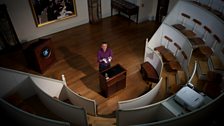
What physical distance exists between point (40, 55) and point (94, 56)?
7.02ft

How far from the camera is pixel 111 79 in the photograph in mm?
6355

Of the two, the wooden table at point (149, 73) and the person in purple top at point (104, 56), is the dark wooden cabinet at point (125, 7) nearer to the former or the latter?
the wooden table at point (149, 73)

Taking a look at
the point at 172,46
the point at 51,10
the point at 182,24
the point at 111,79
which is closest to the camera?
the point at 111,79

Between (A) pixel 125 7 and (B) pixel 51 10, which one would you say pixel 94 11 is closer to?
(A) pixel 125 7

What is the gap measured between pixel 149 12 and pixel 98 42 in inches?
133

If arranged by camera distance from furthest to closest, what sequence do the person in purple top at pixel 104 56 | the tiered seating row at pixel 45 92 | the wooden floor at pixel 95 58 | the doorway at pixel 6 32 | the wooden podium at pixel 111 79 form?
the doorway at pixel 6 32
the wooden floor at pixel 95 58
the person in purple top at pixel 104 56
the wooden podium at pixel 111 79
the tiered seating row at pixel 45 92

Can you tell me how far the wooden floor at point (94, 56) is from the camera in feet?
23.1

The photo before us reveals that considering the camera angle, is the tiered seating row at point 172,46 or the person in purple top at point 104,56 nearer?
the person in purple top at point 104,56

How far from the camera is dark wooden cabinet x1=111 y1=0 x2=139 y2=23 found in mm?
10307

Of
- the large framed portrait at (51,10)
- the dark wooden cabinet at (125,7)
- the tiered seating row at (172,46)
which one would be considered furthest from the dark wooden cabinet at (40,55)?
the dark wooden cabinet at (125,7)

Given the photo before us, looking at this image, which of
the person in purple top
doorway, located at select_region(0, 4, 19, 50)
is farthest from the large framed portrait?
the person in purple top

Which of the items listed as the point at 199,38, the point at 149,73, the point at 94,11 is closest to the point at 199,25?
the point at 199,38

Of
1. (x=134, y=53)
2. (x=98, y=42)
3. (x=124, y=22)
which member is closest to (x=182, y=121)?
(x=134, y=53)

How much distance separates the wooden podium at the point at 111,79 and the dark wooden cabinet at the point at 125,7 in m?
4.57
